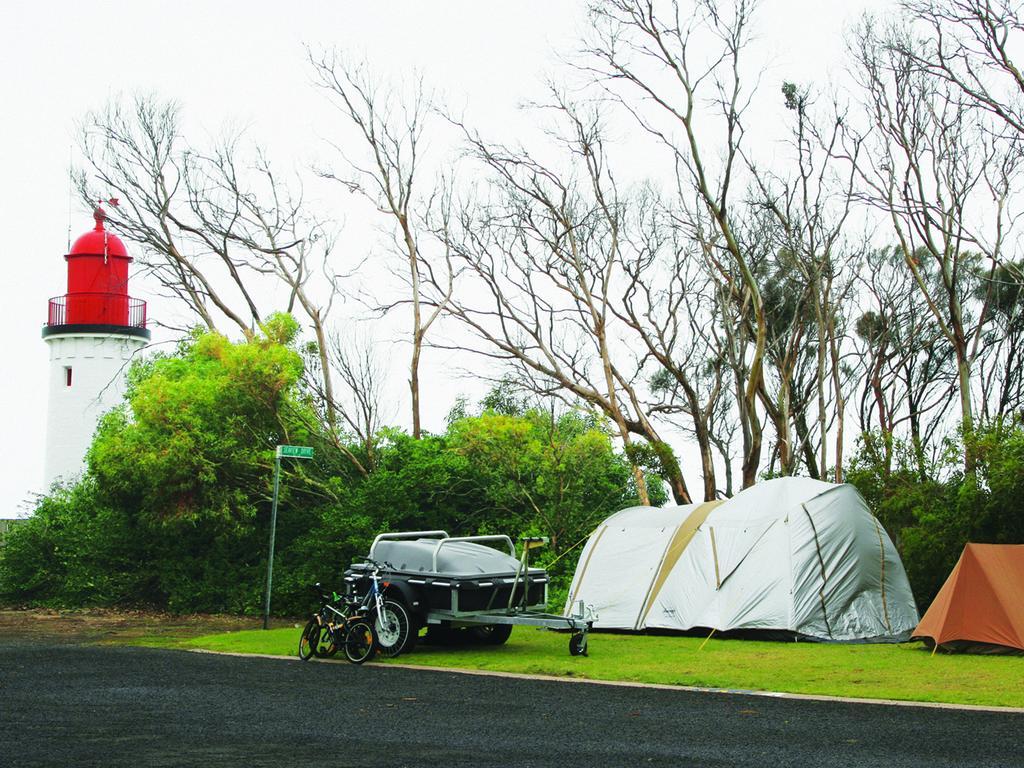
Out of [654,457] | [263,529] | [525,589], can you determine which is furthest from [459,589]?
[263,529]

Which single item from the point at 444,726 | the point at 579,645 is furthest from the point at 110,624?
the point at 444,726

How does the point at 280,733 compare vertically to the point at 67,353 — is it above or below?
below

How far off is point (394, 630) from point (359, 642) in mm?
820

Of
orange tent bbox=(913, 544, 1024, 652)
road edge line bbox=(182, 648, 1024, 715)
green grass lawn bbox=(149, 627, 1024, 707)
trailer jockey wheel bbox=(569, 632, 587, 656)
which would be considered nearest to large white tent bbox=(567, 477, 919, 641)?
green grass lawn bbox=(149, 627, 1024, 707)

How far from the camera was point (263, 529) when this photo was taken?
85.7 feet

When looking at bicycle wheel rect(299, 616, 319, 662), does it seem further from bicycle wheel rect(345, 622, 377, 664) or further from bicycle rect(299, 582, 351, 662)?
bicycle wheel rect(345, 622, 377, 664)

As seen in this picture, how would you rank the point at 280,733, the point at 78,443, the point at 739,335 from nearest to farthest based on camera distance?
1. the point at 280,733
2. the point at 739,335
3. the point at 78,443

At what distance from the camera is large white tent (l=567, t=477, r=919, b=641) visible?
16812 mm

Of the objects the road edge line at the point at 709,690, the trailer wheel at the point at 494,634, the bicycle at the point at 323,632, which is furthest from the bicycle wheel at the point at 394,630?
the trailer wheel at the point at 494,634

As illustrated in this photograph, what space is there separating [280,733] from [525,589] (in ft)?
23.4

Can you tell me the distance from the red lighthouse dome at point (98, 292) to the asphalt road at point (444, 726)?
2137 centimetres

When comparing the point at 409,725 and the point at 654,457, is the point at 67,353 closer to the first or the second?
the point at 654,457

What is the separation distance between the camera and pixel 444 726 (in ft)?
29.7

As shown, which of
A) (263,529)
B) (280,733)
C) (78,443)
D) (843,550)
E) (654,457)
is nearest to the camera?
(280,733)
